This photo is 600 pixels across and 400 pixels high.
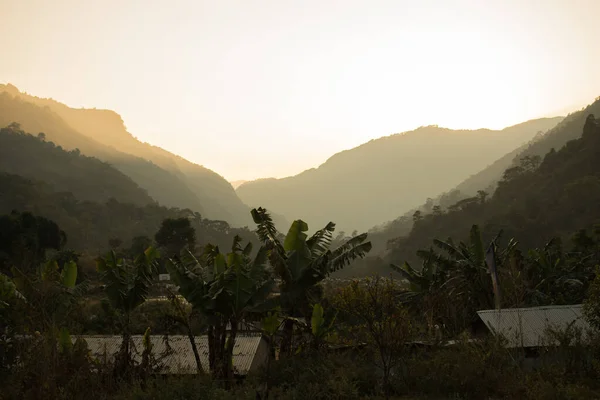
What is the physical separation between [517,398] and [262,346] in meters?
11.7

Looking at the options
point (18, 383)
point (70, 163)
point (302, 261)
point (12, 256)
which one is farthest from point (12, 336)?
point (70, 163)

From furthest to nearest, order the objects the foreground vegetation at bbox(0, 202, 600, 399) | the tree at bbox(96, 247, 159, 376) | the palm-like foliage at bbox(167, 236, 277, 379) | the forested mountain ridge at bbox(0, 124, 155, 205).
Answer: the forested mountain ridge at bbox(0, 124, 155, 205), the tree at bbox(96, 247, 159, 376), the palm-like foliage at bbox(167, 236, 277, 379), the foreground vegetation at bbox(0, 202, 600, 399)

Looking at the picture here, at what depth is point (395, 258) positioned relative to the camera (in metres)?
94.4

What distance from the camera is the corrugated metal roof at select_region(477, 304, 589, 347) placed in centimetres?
1994

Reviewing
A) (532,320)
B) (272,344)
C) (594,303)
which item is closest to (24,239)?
(272,344)

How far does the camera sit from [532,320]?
840 inches

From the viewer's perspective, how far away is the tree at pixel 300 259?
17.1 m

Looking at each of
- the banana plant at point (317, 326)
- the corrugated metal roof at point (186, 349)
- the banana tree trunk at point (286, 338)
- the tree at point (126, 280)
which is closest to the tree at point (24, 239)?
the corrugated metal roof at point (186, 349)

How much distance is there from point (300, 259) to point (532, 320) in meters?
10.9

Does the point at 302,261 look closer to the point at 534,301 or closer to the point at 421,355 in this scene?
the point at 421,355

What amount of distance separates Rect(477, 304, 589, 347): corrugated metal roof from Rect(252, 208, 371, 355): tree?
22.4 feet

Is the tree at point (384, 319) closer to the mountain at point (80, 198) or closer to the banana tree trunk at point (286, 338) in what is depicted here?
the banana tree trunk at point (286, 338)

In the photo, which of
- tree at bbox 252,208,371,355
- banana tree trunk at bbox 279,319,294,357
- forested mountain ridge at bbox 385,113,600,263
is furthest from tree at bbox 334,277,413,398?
forested mountain ridge at bbox 385,113,600,263

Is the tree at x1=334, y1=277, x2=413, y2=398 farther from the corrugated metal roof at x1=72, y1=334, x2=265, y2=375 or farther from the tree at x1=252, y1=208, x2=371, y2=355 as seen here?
the corrugated metal roof at x1=72, y1=334, x2=265, y2=375
